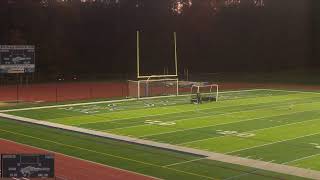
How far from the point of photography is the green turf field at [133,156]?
1240cm

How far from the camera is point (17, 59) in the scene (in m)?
28.7

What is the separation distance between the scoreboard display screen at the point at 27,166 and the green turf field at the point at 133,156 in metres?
2.95

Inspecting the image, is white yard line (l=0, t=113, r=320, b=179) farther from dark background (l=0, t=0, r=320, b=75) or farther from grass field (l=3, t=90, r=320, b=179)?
dark background (l=0, t=0, r=320, b=75)

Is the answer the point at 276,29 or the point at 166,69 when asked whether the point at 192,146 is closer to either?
the point at 166,69

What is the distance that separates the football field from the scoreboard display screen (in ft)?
19.9

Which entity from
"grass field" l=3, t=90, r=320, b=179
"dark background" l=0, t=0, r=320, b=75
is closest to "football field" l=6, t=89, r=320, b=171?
"grass field" l=3, t=90, r=320, b=179

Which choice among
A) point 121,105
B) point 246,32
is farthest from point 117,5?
point 121,105

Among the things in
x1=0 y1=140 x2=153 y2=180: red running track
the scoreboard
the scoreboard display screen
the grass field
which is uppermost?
the scoreboard

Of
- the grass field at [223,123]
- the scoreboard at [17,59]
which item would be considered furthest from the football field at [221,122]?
the scoreboard at [17,59]

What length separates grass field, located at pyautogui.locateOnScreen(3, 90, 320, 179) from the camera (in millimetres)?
15375

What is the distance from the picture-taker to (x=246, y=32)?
6412 centimetres

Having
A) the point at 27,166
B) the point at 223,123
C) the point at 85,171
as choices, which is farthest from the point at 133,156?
the point at 223,123

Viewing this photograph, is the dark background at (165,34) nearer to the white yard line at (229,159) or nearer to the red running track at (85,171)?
the white yard line at (229,159)

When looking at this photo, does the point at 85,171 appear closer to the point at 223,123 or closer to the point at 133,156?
the point at 133,156
